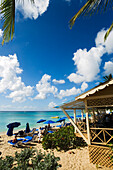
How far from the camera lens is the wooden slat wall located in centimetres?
502

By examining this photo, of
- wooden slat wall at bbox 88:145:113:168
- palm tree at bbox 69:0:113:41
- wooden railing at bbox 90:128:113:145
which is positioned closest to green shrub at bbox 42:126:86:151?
wooden railing at bbox 90:128:113:145

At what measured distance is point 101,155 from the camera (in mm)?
5254

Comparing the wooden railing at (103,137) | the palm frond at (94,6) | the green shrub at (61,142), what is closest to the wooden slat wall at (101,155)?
the wooden railing at (103,137)


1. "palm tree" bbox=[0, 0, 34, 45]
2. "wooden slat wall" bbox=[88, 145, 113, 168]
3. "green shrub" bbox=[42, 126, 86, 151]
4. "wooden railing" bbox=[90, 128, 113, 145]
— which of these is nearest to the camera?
"palm tree" bbox=[0, 0, 34, 45]

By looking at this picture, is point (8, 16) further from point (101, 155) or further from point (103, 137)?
point (103, 137)

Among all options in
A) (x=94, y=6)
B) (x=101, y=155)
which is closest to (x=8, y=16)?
(x=94, y=6)

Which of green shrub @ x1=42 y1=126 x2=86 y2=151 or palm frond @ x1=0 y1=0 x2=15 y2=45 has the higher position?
palm frond @ x1=0 y1=0 x2=15 y2=45

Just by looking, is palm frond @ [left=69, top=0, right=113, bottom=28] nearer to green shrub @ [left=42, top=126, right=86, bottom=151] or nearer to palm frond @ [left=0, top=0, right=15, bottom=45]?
palm frond @ [left=0, top=0, right=15, bottom=45]

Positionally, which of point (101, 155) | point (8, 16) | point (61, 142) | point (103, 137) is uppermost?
point (8, 16)

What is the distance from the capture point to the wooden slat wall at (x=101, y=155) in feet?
16.5

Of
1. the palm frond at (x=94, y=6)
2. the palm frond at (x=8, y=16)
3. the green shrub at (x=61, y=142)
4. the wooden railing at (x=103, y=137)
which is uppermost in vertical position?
the palm frond at (x=94, y=6)

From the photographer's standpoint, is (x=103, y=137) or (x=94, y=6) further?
(x=103, y=137)

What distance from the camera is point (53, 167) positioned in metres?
3.50

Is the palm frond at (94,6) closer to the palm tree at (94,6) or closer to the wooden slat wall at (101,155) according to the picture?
the palm tree at (94,6)
